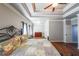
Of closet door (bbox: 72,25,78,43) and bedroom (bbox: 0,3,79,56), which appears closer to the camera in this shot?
bedroom (bbox: 0,3,79,56)

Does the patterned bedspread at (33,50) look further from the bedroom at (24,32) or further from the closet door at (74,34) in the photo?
the closet door at (74,34)

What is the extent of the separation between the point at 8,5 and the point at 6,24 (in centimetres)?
28

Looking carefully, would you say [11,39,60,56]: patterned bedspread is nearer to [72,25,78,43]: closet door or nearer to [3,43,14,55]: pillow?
[3,43,14,55]: pillow

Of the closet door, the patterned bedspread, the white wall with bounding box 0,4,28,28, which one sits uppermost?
the white wall with bounding box 0,4,28,28

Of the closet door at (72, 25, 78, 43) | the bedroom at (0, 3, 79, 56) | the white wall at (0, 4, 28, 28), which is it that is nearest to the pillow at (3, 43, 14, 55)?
the bedroom at (0, 3, 79, 56)

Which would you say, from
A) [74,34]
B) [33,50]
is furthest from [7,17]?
[74,34]

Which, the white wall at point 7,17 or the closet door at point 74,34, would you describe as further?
the closet door at point 74,34

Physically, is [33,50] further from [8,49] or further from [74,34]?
[74,34]

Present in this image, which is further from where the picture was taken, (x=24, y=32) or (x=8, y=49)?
(x=24, y=32)

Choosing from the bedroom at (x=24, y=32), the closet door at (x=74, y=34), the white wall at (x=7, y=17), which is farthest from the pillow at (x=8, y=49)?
the closet door at (x=74, y=34)

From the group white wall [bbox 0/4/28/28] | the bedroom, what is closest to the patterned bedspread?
the bedroom

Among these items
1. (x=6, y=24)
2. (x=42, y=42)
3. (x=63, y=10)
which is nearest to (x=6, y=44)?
(x=6, y=24)

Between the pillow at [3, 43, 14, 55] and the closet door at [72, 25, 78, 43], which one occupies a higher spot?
the closet door at [72, 25, 78, 43]

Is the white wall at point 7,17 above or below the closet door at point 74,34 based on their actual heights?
above
